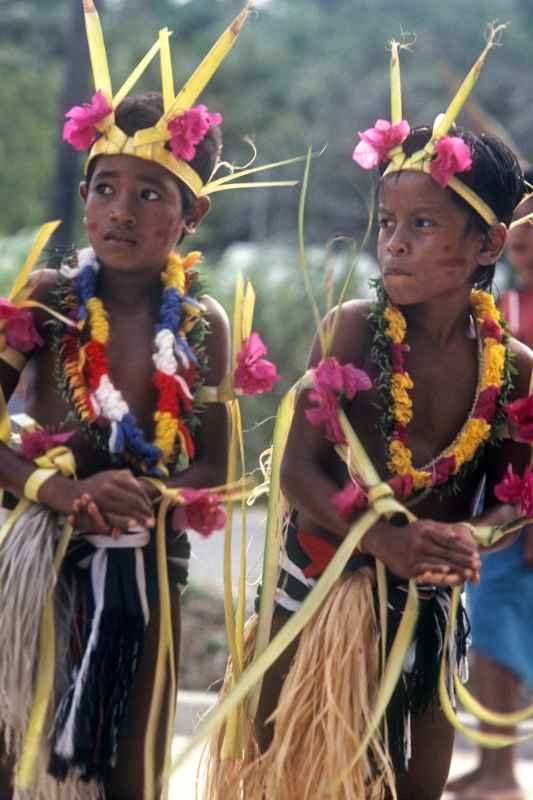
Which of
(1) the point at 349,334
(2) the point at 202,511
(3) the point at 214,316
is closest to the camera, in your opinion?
(2) the point at 202,511

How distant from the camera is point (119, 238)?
344 centimetres

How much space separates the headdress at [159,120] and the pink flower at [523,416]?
76 cm

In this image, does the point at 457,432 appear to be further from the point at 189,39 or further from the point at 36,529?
the point at 189,39

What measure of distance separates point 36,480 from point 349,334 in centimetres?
78

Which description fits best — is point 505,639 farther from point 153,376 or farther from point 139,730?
point 153,376

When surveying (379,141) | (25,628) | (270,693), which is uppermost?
(379,141)

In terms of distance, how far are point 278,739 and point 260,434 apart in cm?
820

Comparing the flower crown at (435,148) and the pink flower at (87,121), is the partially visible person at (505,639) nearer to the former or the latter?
the flower crown at (435,148)

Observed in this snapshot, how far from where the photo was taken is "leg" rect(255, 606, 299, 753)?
3.48 metres

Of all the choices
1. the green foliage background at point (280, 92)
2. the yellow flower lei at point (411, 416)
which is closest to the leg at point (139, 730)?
the yellow flower lei at point (411, 416)

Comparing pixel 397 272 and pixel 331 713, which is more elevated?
pixel 397 272

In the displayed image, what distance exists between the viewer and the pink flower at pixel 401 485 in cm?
332

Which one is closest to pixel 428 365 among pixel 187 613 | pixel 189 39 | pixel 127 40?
pixel 187 613

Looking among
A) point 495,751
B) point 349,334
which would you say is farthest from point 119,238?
point 495,751
